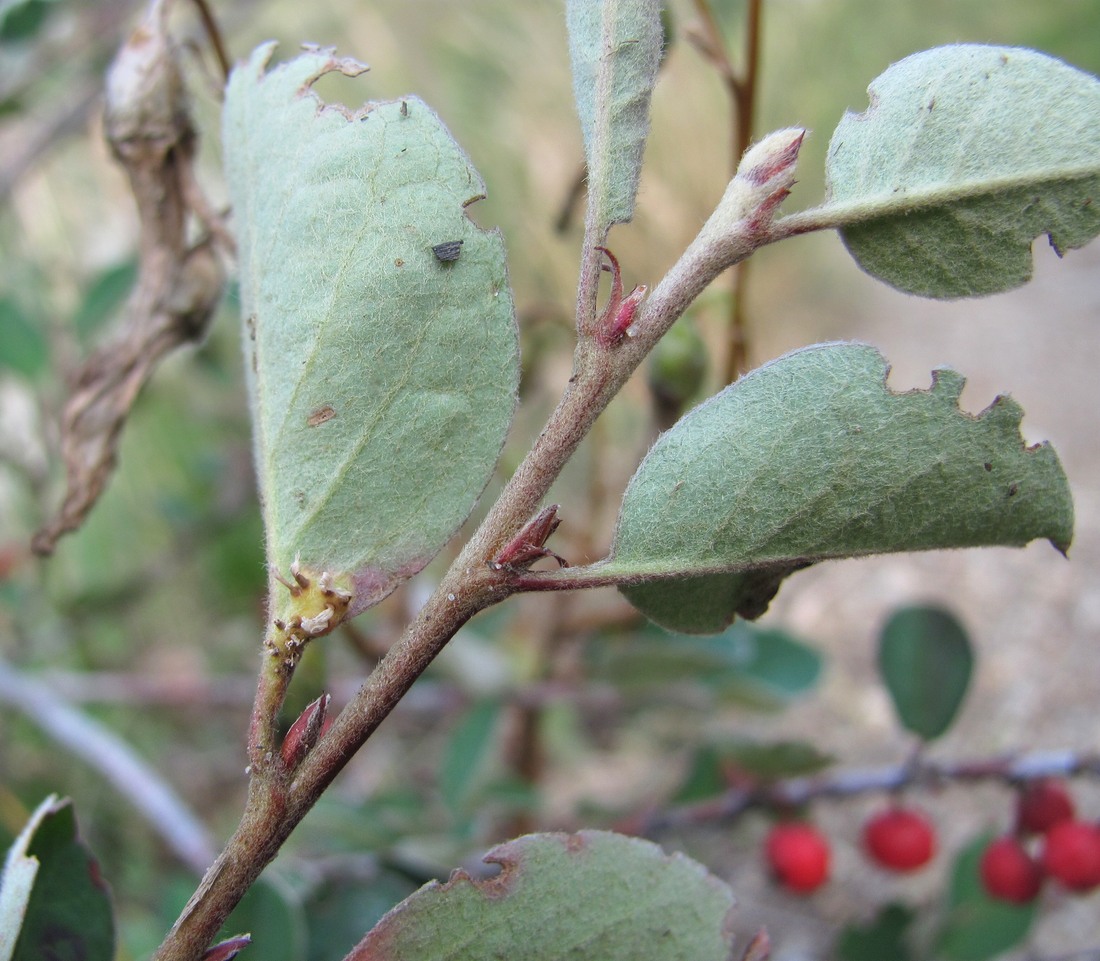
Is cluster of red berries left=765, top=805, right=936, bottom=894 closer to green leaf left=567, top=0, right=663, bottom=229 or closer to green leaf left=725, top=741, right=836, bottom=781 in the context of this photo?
green leaf left=725, top=741, right=836, bottom=781

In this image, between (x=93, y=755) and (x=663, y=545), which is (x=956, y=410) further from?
(x=93, y=755)

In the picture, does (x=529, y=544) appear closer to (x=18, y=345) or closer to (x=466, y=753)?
(x=466, y=753)

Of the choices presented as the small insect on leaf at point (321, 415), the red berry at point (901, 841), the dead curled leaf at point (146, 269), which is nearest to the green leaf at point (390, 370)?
the small insect on leaf at point (321, 415)

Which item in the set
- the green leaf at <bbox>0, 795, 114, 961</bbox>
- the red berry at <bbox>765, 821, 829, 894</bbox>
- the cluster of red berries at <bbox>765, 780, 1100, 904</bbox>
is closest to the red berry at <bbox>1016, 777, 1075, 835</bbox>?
the cluster of red berries at <bbox>765, 780, 1100, 904</bbox>

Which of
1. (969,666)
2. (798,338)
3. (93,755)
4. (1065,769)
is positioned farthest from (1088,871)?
(798,338)

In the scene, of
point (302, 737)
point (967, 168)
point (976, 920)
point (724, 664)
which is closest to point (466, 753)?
point (724, 664)

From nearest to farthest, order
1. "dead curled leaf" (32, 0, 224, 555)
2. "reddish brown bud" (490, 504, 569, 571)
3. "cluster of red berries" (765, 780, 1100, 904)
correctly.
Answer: "reddish brown bud" (490, 504, 569, 571) → "dead curled leaf" (32, 0, 224, 555) → "cluster of red berries" (765, 780, 1100, 904)
